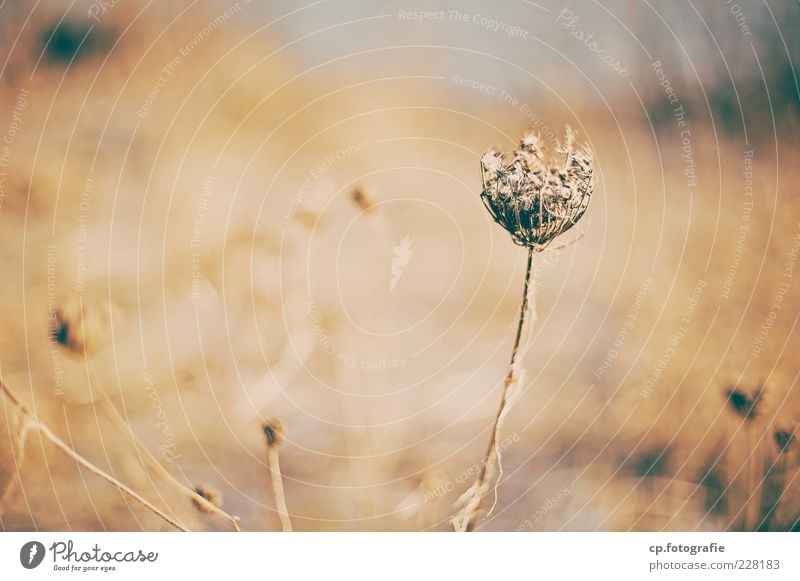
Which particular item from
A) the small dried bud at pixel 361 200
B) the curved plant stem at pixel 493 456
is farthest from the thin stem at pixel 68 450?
the small dried bud at pixel 361 200

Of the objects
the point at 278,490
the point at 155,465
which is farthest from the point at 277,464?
the point at 155,465

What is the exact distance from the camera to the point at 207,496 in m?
1.21

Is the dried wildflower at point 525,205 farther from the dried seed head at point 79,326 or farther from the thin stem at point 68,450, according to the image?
the dried seed head at point 79,326

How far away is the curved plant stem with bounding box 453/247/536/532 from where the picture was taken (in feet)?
4.07

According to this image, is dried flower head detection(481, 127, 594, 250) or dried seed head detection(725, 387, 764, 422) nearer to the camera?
dried flower head detection(481, 127, 594, 250)

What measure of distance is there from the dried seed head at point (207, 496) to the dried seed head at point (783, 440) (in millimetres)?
1058

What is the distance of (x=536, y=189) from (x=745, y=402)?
0.60m

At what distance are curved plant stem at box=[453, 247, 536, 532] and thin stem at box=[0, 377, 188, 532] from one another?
55cm

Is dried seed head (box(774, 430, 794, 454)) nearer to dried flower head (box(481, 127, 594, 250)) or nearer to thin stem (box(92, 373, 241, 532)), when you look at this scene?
A: dried flower head (box(481, 127, 594, 250))

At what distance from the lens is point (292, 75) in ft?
3.90

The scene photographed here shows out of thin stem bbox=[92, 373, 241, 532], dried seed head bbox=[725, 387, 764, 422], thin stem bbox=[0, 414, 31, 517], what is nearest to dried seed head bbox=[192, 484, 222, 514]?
thin stem bbox=[92, 373, 241, 532]

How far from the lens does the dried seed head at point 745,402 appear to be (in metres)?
1.28
